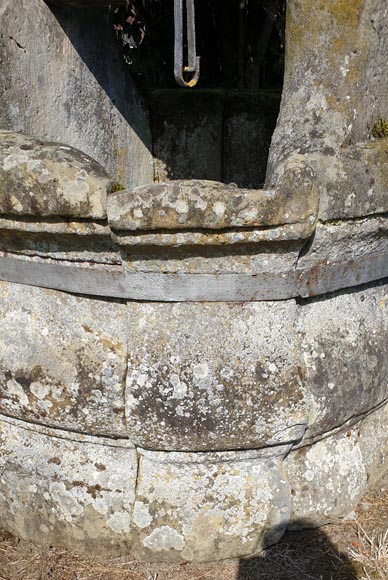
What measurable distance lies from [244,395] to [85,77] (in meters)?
1.75

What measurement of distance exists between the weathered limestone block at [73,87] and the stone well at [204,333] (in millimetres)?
584

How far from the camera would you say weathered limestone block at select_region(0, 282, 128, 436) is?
221 centimetres

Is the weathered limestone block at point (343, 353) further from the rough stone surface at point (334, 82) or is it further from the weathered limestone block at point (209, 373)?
the rough stone surface at point (334, 82)

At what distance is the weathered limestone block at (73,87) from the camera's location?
2.70m

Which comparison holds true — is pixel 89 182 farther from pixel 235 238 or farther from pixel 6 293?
pixel 6 293

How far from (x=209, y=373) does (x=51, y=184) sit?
73 cm

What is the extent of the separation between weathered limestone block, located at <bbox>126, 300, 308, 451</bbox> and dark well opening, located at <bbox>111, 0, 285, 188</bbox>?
5.65ft

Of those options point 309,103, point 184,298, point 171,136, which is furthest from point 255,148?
point 184,298

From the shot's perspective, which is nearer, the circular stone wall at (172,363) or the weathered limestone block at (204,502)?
the circular stone wall at (172,363)

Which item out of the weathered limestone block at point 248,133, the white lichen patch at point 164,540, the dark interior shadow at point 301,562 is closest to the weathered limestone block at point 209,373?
the white lichen patch at point 164,540

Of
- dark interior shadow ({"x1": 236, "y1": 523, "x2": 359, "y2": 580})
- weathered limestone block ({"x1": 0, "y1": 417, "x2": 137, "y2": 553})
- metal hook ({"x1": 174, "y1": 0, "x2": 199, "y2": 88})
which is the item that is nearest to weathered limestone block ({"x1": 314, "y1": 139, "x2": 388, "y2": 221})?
metal hook ({"x1": 174, "y1": 0, "x2": 199, "y2": 88})

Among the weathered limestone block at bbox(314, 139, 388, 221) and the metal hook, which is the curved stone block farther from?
the metal hook

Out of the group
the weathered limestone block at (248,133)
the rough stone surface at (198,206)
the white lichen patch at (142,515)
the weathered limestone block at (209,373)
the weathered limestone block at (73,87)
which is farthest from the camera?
the weathered limestone block at (248,133)

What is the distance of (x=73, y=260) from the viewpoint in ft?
7.05
